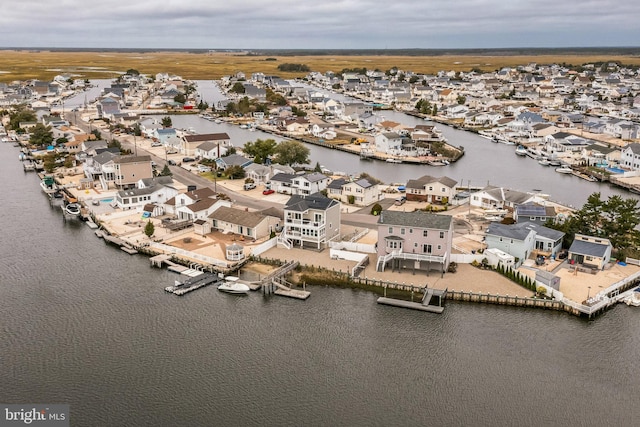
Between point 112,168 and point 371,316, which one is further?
point 112,168

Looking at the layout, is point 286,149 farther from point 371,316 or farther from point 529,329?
point 529,329

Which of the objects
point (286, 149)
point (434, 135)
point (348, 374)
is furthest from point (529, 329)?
point (434, 135)

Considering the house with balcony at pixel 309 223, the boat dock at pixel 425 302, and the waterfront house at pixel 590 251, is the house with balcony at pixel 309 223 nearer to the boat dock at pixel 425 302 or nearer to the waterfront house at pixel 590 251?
the boat dock at pixel 425 302

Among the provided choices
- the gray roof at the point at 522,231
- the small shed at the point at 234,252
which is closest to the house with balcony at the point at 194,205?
the small shed at the point at 234,252

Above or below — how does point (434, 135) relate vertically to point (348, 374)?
above

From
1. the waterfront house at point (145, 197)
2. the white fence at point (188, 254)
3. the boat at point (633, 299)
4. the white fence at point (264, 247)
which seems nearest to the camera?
the boat at point (633, 299)

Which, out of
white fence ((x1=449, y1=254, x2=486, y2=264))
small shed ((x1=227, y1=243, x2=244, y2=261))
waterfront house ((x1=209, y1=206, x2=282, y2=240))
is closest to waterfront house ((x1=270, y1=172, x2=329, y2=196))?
waterfront house ((x1=209, y1=206, x2=282, y2=240))
